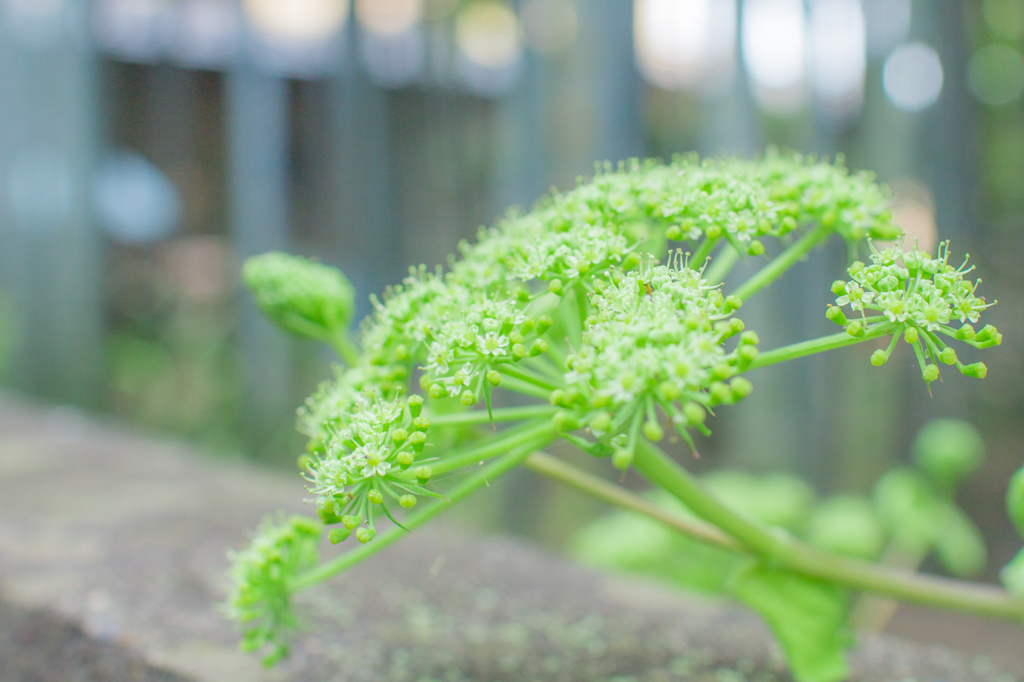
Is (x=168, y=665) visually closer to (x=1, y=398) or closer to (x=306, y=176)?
(x=1, y=398)

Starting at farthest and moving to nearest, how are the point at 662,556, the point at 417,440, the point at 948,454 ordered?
the point at 662,556 < the point at 948,454 < the point at 417,440

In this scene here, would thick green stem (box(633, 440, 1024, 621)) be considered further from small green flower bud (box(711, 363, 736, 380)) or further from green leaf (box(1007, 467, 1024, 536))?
small green flower bud (box(711, 363, 736, 380))

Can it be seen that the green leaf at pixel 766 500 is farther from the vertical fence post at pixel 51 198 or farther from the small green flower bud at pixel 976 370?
the vertical fence post at pixel 51 198

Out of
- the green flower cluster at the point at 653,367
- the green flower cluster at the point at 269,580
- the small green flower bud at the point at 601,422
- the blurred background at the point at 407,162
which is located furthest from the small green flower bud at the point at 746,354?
the blurred background at the point at 407,162

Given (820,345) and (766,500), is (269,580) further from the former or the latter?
(766,500)

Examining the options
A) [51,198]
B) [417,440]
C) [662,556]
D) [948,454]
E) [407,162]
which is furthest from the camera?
[51,198]

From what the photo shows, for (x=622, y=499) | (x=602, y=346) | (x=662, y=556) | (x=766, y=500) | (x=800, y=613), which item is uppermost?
(x=602, y=346)

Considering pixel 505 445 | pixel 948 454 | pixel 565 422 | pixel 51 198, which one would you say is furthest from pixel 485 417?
pixel 51 198

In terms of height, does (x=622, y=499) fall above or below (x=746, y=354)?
below
